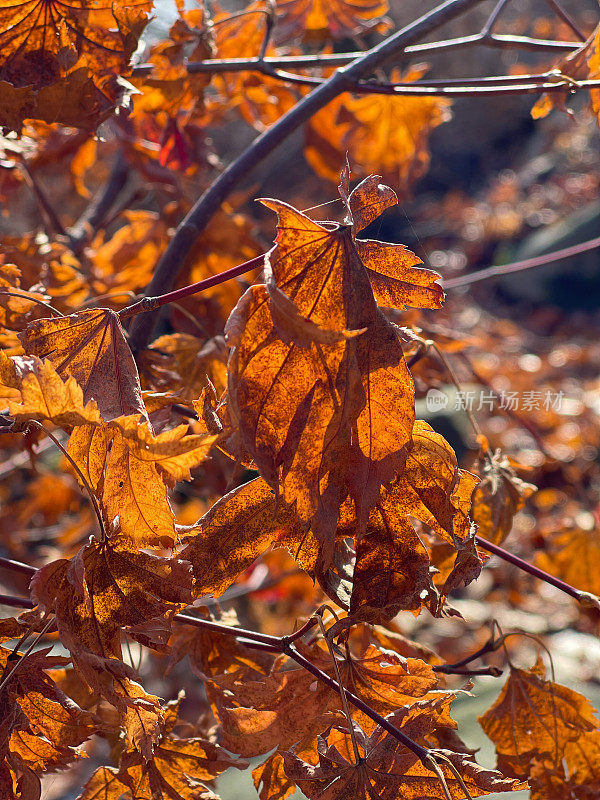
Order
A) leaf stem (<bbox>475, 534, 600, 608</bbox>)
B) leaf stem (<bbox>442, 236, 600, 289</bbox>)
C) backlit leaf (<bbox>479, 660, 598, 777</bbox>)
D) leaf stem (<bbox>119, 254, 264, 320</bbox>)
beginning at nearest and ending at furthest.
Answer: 1. leaf stem (<bbox>119, 254, 264, 320</bbox>)
2. leaf stem (<bbox>475, 534, 600, 608</bbox>)
3. backlit leaf (<bbox>479, 660, 598, 777</bbox>)
4. leaf stem (<bbox>442, 236, 600, 289</bbox>)

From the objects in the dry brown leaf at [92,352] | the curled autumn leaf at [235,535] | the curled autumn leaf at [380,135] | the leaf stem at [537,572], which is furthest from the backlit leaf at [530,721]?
the curled autumn leaf at [380,135]

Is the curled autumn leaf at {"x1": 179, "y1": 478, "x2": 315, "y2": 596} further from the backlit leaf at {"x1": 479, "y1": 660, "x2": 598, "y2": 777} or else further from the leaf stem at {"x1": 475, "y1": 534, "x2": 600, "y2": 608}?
the backlit leaf at {"x1": 479, "y1": 660, "x2": 598, "y2": 777}

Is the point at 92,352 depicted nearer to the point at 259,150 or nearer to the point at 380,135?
the point at 259,150

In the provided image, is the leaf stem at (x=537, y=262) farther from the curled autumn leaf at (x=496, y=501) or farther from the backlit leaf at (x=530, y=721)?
the backlit leaf at (x=530, y=721)

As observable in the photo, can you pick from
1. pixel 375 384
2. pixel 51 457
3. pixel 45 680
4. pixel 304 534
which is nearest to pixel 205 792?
pixel 45 680

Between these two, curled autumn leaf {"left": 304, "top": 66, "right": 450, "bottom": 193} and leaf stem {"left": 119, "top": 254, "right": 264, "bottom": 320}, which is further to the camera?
curled autumn leaf {"left": 304, "top": 66, "right": 450, "bottom": 193}

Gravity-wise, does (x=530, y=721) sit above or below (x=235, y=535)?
below

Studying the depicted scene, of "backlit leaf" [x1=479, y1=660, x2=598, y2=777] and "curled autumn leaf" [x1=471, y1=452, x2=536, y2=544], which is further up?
"curled autumn leaf" [x1=471, y1=452, x2=536, y2=544]

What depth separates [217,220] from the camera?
1.06m

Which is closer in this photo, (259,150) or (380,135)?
(259,150)

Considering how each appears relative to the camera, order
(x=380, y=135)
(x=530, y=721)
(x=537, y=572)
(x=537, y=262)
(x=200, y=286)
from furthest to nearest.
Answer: (x=380, y=135)
(x=537, y=262)
(x=530, y=721)
(x=537, y=572)
(x=200, y=286)

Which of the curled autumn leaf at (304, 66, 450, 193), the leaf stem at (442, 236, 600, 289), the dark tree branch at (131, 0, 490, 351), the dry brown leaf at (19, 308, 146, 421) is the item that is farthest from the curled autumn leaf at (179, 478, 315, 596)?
the curled autumn leaf at (304, 66, 450, 193)

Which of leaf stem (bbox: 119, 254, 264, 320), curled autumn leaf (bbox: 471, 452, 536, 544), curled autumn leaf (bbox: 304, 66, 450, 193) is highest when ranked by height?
curled autumn leaf (bbox: 304, 66, 450, 193)

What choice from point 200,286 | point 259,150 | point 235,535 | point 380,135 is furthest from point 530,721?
point 380,135
